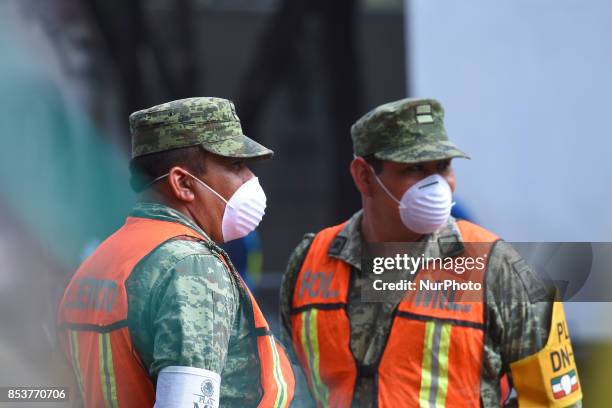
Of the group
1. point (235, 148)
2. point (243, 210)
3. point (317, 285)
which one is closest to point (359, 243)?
point (317, 285)

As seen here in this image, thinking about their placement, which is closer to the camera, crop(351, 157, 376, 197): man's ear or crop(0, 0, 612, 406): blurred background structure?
crop(351, 157, 376, 197): man's ear

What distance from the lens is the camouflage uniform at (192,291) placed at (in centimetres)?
191

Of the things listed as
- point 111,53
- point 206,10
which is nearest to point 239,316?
point 111,53

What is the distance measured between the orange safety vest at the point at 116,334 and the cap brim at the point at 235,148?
21 centimetres

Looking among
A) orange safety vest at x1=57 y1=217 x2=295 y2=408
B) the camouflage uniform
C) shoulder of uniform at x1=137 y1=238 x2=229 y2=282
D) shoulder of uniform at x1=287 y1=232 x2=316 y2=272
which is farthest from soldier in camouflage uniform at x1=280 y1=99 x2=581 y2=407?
shoulder of uniform at x1=137 y1=238 x2=229 y2=282

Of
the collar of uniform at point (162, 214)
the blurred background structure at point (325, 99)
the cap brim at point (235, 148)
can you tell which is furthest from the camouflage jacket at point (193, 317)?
the blurred background structure at point (325, 99)

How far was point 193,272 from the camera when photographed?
6.51ft

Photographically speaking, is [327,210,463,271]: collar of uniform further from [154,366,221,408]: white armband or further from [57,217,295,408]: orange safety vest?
[154,366,221,408]: white armband

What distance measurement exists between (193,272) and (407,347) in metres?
0.90

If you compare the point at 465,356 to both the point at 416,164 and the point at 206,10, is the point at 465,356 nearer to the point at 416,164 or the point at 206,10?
the point at 416,164

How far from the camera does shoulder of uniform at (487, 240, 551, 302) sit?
2.62 m

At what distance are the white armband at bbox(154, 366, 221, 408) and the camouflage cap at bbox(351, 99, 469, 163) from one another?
118cm

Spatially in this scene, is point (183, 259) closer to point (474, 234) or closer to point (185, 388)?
point (185, 388)

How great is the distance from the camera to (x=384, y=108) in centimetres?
290
